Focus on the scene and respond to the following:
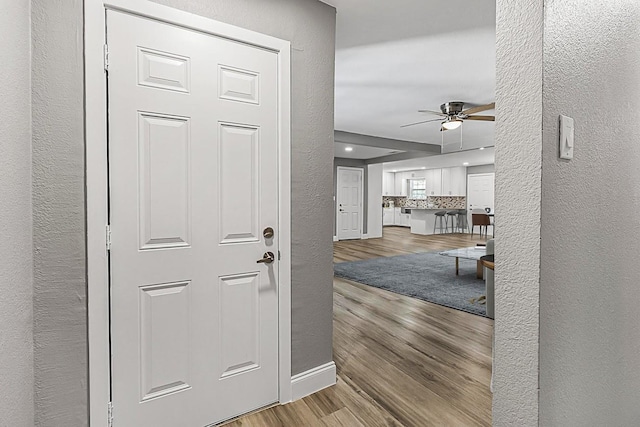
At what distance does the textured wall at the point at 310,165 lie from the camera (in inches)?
75.6

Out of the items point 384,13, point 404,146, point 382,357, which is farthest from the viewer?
point 404,146

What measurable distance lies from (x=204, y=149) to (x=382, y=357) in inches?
74.8

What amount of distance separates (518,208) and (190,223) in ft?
4.45

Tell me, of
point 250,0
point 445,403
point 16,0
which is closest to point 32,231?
point 16,0

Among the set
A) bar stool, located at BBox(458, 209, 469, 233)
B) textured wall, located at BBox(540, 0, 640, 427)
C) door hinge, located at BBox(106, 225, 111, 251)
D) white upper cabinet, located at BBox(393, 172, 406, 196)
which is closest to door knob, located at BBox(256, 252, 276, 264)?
door hinge, located at BBox(106, 225, 111, 251)

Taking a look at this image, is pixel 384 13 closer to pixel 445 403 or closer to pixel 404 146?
pixel 445 403

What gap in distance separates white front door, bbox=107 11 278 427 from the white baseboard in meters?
0.14

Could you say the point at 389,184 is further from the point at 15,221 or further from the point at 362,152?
the point at 15,221

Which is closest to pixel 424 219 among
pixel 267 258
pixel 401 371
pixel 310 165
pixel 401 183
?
pixel 401 183

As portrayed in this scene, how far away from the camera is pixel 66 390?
133 centimetres

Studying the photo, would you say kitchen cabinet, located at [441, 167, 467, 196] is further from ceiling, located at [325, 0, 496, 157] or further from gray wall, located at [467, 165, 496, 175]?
ceiling, located at [325, 0, 496, 157]

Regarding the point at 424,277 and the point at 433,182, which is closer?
the point at 424,277

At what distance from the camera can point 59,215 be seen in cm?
132

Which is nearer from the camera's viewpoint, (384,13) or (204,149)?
(204,149)
